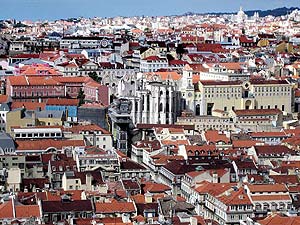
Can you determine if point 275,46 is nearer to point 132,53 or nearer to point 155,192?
point 132,53

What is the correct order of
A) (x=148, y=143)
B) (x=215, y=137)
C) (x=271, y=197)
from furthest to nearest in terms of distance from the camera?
(x=215, y=137) → (x=148, y=143) → (x=271, y=197)

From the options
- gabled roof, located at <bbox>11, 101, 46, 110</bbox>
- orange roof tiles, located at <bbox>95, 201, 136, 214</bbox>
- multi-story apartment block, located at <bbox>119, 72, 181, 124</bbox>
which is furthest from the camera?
multi-story apartment block, located at <bbox>119, 72, 181, 124</bbox>

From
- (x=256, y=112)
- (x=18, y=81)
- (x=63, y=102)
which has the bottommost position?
(x=256, y=112)

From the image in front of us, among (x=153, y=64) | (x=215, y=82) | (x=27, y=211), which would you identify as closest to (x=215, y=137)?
(x=215, y=82)

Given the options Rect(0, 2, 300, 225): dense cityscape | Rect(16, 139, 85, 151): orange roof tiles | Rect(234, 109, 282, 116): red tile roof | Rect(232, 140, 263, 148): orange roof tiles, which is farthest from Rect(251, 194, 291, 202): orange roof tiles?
Rect(234, 109, 282, 116): red tile roof

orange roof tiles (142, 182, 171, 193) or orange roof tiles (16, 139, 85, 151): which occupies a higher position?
orange roof tiles (16, 139, 85, 151)

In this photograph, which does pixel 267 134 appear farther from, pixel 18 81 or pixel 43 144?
pixel 18 81

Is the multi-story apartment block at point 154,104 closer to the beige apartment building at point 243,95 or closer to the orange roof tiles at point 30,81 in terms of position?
the beige apartment building at point 243,95

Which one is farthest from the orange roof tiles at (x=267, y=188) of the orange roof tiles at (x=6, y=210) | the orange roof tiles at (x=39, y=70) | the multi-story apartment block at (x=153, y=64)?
the multi-story apartment block at (x=153, y=64)

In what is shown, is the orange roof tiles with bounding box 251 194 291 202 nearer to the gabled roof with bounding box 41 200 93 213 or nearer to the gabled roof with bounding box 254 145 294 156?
the gabled roof with bounding box 41 200 93 213

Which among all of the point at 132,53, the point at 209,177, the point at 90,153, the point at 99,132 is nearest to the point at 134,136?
the point at 99,132
